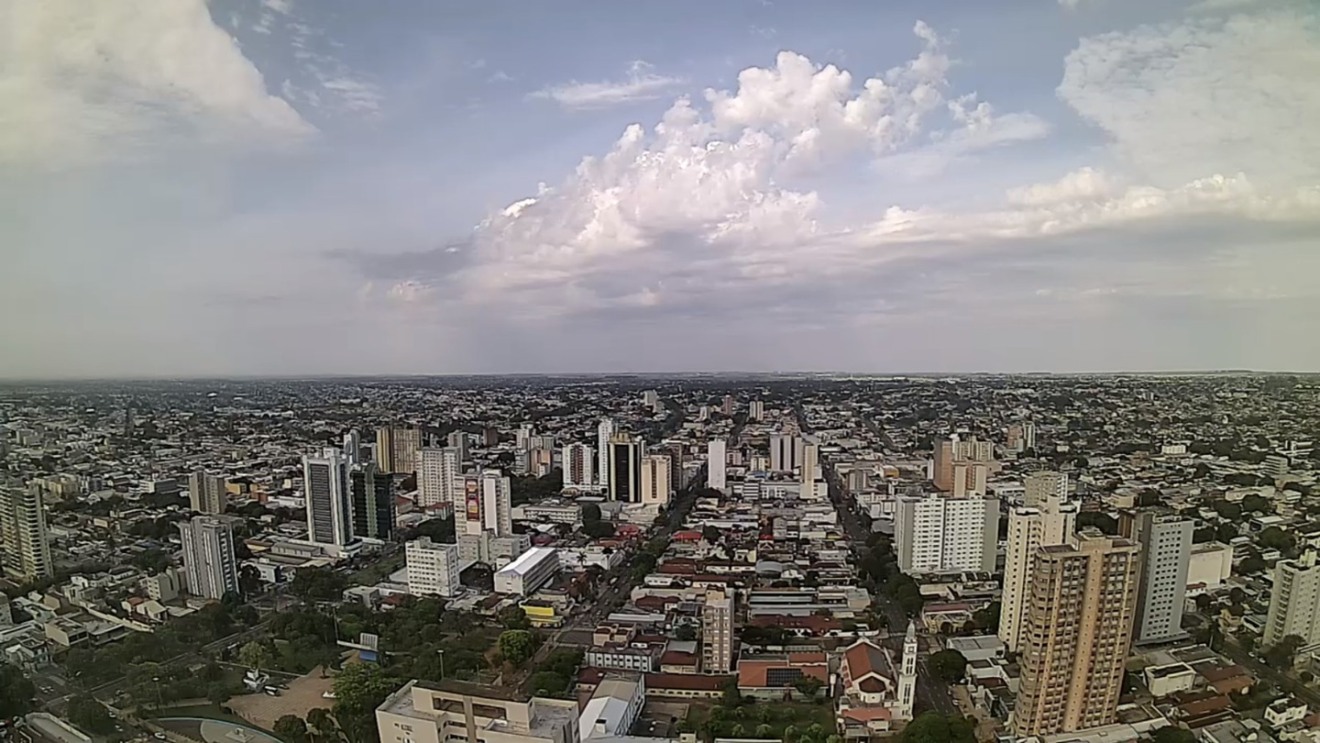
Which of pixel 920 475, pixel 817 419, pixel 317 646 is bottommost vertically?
pixel 317 646

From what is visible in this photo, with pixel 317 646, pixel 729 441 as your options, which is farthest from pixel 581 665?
pixel 729 441

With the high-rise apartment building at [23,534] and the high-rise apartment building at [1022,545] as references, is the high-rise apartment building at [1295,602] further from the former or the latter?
the high-rise apartment building at [23,534]

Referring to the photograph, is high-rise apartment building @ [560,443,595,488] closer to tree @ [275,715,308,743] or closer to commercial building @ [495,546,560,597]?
commercial building @ [495,546,560,597]

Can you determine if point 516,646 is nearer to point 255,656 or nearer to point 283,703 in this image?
point 283,703

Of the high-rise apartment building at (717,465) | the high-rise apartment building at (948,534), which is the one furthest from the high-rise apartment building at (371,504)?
the high-rise apartment building at (948,534)

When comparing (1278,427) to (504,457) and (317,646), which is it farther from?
(504,457)
